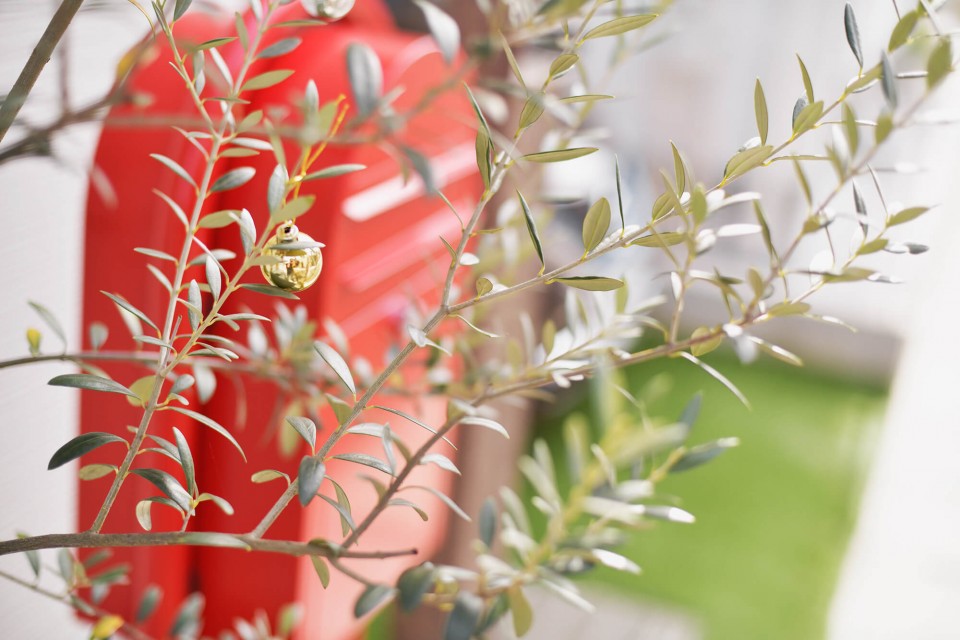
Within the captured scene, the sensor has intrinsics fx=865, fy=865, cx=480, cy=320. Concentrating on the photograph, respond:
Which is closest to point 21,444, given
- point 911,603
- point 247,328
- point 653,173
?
point 247,328

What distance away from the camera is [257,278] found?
2.66ft

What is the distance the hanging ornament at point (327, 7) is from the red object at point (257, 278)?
0.17 m

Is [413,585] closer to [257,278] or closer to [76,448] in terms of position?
[76,448]

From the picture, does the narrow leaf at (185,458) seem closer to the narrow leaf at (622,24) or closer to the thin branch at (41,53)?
the thin branch at (41,53)

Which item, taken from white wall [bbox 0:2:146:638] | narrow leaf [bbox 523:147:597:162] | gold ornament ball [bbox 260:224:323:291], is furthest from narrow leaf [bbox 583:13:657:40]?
white wall [bbox 0:2:146:638]

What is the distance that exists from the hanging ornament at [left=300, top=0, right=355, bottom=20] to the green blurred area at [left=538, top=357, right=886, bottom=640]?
68.4 inches

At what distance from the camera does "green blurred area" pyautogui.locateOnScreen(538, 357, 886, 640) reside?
233 centimetres

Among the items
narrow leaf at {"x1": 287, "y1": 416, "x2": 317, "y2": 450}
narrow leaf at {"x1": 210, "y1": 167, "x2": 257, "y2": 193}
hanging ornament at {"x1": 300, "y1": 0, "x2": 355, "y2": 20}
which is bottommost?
narrow leaf at {"x1": 287, "y1": 416, "x2": 317, "y2": 450}

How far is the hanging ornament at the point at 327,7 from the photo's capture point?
478 millimetres

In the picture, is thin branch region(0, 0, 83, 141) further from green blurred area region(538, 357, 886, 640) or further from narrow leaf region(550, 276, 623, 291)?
green blurred area region(538, 357, 886, 640)

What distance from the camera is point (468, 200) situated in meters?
1.07

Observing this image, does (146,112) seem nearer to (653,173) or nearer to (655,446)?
(655,446)

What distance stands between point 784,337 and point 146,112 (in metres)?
3.31

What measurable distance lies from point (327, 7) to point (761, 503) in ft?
8.36
